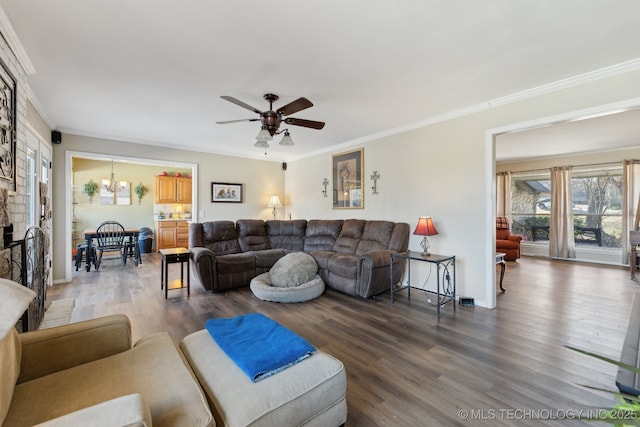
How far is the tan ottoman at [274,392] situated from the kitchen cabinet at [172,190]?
713 centimetres

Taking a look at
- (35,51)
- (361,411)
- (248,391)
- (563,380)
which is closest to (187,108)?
(35,51)

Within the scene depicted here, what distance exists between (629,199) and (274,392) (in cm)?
804

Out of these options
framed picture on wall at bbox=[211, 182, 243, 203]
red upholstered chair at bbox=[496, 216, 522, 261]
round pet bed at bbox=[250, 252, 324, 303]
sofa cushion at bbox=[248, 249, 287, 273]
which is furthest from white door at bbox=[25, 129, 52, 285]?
red upholstered chair at bbox=[496, 216, 522, 261]

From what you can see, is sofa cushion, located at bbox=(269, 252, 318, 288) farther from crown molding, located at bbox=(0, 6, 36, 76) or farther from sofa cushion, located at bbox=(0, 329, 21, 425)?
crown molding, located at bbox=(0, 6, 36, 76)

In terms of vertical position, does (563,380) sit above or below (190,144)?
below

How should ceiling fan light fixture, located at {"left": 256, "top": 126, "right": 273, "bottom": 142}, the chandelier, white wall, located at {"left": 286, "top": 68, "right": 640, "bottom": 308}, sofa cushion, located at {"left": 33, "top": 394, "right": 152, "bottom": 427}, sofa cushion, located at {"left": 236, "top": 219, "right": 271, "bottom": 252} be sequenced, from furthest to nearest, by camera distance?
1. the chandelier
2. sofa cushion, located at {"left": 236, "top": 219, "right": 271, "bottom": 252}
3. ceiling fan light fixture, located at {"left": 256, "top": 126, "right": 273, "bottom": 142}
4. white wall, located at {"left": 286, "top": 68, "right": 640, "bottom": 308}
5. sofa cushion, located at {"left": 33, "top": 394, "right": 152, "bottom": 427}

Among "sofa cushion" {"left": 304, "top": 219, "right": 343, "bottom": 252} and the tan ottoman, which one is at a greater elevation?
"sofa cushion" {"left": 304, "top": 219, "right": 343, "bottom": 252}

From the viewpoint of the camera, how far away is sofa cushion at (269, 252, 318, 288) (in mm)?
3830

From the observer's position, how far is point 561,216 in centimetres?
666

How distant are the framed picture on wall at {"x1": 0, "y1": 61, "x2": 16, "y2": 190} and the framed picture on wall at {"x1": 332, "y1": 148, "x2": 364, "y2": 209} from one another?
426 centimetres

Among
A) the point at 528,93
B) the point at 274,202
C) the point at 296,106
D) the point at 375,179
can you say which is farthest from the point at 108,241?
the point at 528,93

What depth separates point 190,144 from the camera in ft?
17.8

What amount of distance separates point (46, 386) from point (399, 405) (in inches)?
72.1

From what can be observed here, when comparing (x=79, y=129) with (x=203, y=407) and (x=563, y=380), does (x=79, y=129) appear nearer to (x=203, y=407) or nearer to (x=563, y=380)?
(x=203, y=407)
